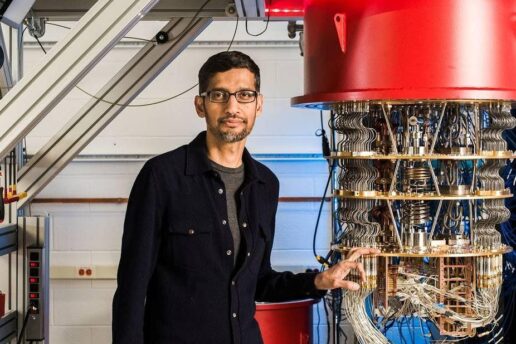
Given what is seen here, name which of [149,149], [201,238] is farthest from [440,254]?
[149,149]

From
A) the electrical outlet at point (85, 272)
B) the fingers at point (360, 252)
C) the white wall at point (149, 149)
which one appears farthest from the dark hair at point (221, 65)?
the electrical outlet at point (85, 272)

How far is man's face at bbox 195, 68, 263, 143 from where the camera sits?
1982 mm

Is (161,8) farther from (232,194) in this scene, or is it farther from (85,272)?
(85,272)

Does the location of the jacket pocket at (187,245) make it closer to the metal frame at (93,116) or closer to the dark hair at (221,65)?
the dark hair at (221,65)

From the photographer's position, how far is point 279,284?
2.23 m

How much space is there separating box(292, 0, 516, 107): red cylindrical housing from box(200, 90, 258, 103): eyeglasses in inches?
8.3

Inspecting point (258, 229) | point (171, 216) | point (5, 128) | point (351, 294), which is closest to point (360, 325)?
point (351, 294)

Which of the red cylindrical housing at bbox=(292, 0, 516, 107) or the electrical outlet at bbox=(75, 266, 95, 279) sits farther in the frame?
the electrical outlet at bbox=(75, 266, 95, 279)

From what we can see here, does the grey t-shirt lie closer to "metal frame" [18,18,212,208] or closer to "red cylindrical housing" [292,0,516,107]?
"red cylindrical housing" [292,0,516,107]

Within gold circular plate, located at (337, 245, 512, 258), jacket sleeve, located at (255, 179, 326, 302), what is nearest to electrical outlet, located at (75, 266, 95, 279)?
jacket sleeve, located at (255, 179, 326, 302)

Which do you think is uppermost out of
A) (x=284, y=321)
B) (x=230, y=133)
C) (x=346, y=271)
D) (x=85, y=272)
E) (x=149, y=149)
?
(x=149, y=149)

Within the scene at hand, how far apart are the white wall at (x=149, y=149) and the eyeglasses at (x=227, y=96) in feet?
6.89

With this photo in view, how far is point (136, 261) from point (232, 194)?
312mm

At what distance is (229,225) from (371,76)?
50 cm
